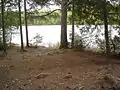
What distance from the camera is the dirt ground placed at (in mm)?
6668

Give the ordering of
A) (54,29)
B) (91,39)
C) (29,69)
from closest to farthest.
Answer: (29,69), (91,39), (54,29)

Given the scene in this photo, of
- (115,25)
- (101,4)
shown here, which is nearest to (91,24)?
(115,25)

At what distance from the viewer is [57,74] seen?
7.52m

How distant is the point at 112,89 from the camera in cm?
650

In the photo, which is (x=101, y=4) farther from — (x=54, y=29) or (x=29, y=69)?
(x=54, y=29)

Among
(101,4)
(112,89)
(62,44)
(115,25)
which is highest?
(101,4)

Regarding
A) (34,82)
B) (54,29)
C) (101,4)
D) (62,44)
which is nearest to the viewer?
(34,82)

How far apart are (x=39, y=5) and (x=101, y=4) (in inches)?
230

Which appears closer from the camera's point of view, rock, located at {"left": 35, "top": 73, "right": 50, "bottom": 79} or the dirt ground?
the dirt ground

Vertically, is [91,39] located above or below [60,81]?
above

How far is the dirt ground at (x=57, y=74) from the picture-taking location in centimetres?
667

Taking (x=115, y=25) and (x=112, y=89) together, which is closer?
(x=112, y=89)

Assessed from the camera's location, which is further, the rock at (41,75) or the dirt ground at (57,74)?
the rock at (41,75)

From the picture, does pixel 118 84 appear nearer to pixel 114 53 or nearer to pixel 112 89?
pixel 112 89
